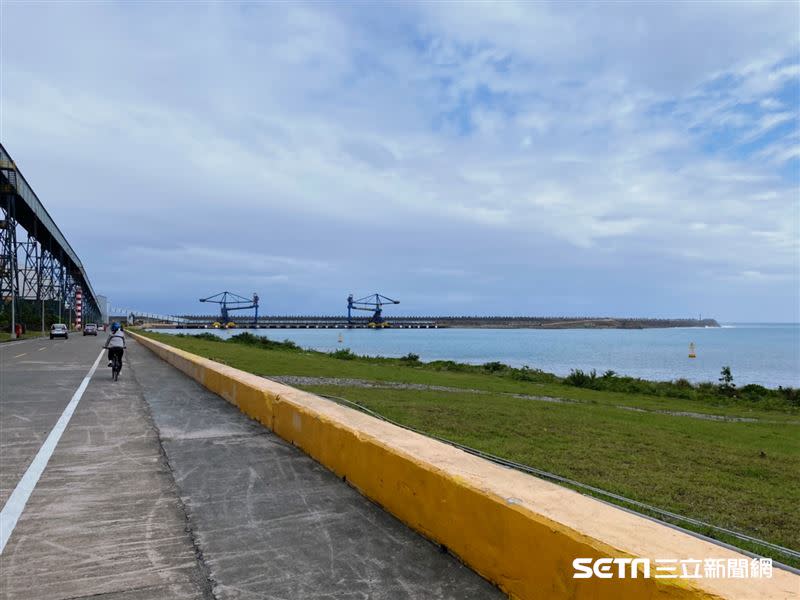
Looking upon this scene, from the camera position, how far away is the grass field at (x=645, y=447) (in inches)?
285

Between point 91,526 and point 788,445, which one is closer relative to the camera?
point 91,526

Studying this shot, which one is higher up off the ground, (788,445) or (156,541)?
(156,541)

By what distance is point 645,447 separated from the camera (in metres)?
11.0

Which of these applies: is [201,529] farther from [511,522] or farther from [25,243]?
[25,243]

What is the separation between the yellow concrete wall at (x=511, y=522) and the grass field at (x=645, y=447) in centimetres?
286

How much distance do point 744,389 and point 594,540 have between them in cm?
2992

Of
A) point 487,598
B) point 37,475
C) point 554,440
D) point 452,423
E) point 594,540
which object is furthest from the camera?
point 452,423

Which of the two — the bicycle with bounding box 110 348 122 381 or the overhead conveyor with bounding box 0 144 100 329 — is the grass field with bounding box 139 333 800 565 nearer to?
the bicycle with bounding box 110 348 122 381

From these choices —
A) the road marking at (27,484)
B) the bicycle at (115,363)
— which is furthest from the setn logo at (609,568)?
the bicycle at (115,363)

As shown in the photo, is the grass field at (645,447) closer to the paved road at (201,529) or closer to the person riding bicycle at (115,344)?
the paved road at (201,529)

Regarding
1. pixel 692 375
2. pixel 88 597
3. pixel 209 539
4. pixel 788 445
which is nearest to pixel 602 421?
pixel 788 445

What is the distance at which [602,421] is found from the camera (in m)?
14.4

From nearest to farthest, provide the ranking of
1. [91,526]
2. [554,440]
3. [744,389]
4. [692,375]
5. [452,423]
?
1. [91,526]
2. [554,440]
3. [452,423]
4. [744,389]
5. [692,375]

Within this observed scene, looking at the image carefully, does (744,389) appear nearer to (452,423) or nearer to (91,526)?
(452,423)
